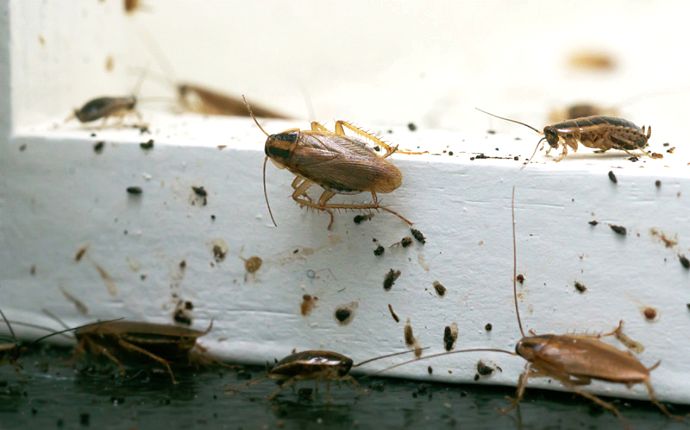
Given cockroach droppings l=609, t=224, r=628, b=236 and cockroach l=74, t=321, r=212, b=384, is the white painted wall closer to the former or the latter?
cockroach droppings l=609, t=224, r=628, b=236

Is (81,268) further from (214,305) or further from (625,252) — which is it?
(625,252)

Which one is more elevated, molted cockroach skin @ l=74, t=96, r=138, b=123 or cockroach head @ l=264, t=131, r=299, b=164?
molted cockroach skin @ l=74, t=96, r=138, b=123

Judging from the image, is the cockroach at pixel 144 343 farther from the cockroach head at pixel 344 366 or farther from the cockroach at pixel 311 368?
the cockroach head at pixel 344 366

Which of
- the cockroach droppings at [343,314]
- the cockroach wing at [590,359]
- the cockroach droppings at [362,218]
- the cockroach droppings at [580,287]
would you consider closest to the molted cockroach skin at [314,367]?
the cockroach droppings at [343,314]

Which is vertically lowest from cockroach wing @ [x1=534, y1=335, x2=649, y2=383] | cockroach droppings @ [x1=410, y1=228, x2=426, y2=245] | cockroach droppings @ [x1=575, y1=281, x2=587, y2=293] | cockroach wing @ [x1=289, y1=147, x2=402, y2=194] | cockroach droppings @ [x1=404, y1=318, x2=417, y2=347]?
cockroach droppings @ [x1=404, y1=318, x2=417, y2=347]

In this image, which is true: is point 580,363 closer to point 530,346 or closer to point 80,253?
point 530,346

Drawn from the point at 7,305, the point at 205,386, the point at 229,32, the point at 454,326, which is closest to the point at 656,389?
the point at 454,326

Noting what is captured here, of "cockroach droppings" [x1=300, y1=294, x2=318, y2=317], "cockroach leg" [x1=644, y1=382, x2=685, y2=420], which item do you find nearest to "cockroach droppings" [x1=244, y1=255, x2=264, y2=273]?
"cockroach droppings" [x1=300, y1=294, x2=318, y2=317]
